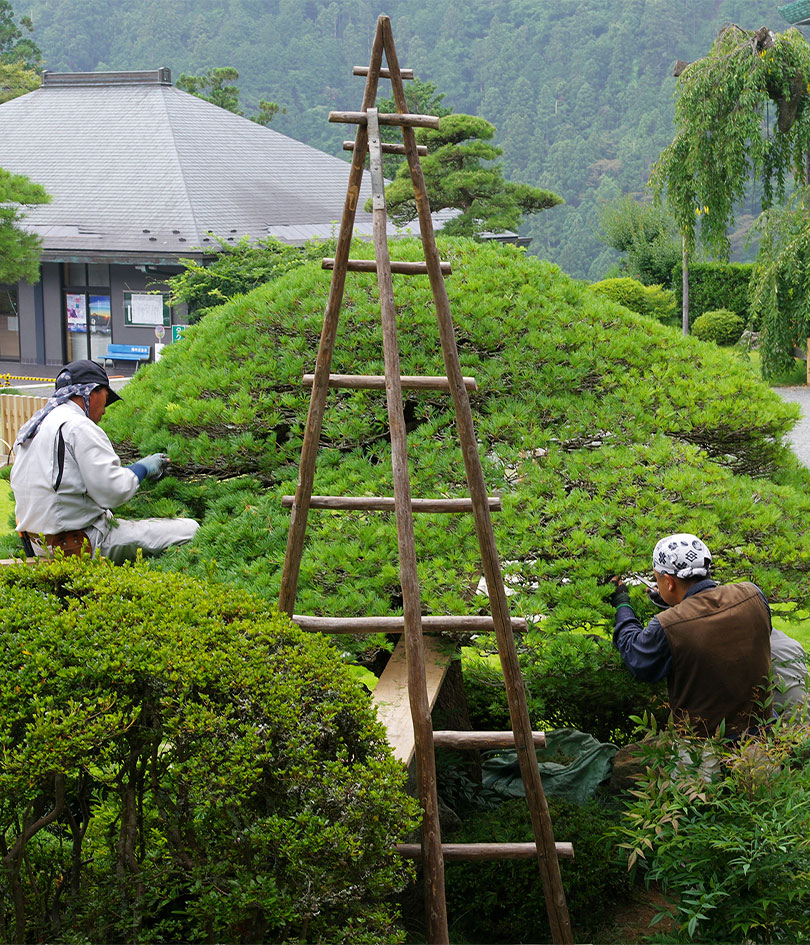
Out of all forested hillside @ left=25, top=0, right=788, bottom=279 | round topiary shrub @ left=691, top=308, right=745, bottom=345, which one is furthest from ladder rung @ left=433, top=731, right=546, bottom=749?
forested hillside @ left=25, top=0, right=788, bottom=279

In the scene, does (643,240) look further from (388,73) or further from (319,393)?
(319,393)

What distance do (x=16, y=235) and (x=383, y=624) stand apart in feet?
54.3

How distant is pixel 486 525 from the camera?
309 cm

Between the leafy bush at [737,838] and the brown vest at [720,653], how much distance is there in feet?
1.22

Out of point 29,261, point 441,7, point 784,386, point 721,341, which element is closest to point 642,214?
point 721,341

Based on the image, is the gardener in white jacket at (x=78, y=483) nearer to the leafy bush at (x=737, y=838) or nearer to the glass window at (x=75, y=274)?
the leafy bush at (x=737, y=838)

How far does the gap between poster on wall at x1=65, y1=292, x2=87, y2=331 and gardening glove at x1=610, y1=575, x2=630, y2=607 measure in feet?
72.0

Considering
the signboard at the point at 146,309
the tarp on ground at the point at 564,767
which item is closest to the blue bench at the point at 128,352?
the signboard at the point at 146,309

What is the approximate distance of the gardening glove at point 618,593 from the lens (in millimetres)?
3654

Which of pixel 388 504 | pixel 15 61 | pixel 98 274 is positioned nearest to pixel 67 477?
pixel 388 504

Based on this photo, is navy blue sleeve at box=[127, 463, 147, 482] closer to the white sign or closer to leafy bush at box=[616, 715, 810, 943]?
leafy bush at box=[616, 715, 810, 943]

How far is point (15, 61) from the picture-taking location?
133 feet

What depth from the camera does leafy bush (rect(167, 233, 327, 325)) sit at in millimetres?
19062

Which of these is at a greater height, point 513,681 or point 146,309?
point 146,309
